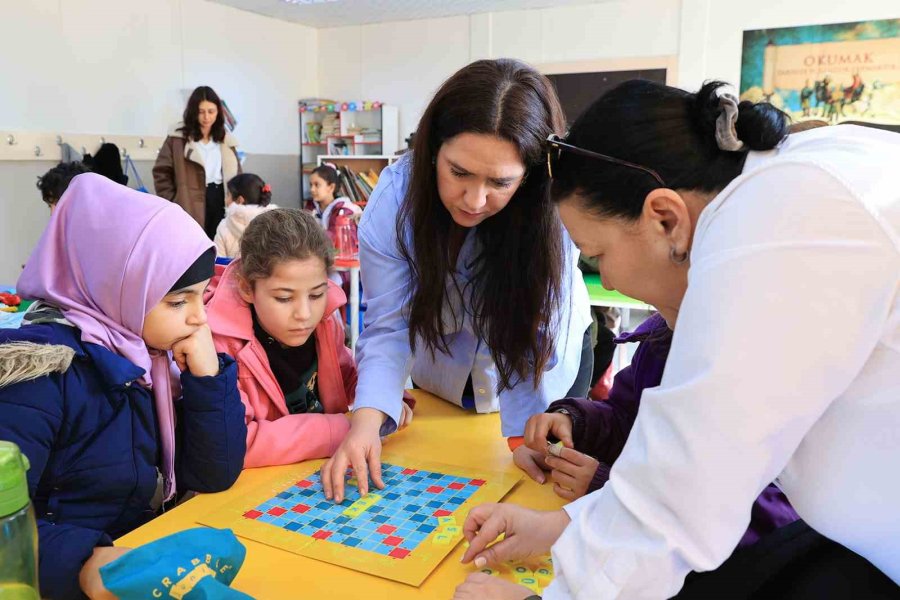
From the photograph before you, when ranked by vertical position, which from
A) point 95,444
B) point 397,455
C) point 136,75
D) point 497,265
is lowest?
point 397,455

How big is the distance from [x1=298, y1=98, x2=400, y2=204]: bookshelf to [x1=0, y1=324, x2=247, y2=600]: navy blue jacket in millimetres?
6270

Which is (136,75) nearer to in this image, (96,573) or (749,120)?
(96,573)

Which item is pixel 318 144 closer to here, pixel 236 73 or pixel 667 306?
pixel 236 73

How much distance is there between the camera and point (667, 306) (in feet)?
2.88

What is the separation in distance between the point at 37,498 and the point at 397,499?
505mm

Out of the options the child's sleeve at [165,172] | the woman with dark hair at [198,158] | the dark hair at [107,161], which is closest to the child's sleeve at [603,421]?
the dark hair at [107,161]

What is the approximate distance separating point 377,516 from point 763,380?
658 mm

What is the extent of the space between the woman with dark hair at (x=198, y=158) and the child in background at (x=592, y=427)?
15.6 ft

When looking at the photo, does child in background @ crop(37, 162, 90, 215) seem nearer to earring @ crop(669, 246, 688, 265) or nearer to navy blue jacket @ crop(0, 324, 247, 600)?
navy blue jacket @ crop(0, 324, 247, 600)

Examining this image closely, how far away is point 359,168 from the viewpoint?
7.54 m

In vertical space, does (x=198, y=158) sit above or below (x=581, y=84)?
below

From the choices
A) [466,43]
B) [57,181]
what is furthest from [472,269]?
[466,43]

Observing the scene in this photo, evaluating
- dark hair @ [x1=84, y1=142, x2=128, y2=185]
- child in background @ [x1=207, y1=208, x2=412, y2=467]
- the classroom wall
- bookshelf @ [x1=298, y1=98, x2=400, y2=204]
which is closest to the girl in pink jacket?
child in background @ [x1=207, y1=208, x2=412, y2=467]

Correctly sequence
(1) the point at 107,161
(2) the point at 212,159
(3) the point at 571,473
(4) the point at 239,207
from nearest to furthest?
(3) the point at 571,473 < (4) the point at 239,207 < (1) the point at 107,161 < (2) the point at 212,159
